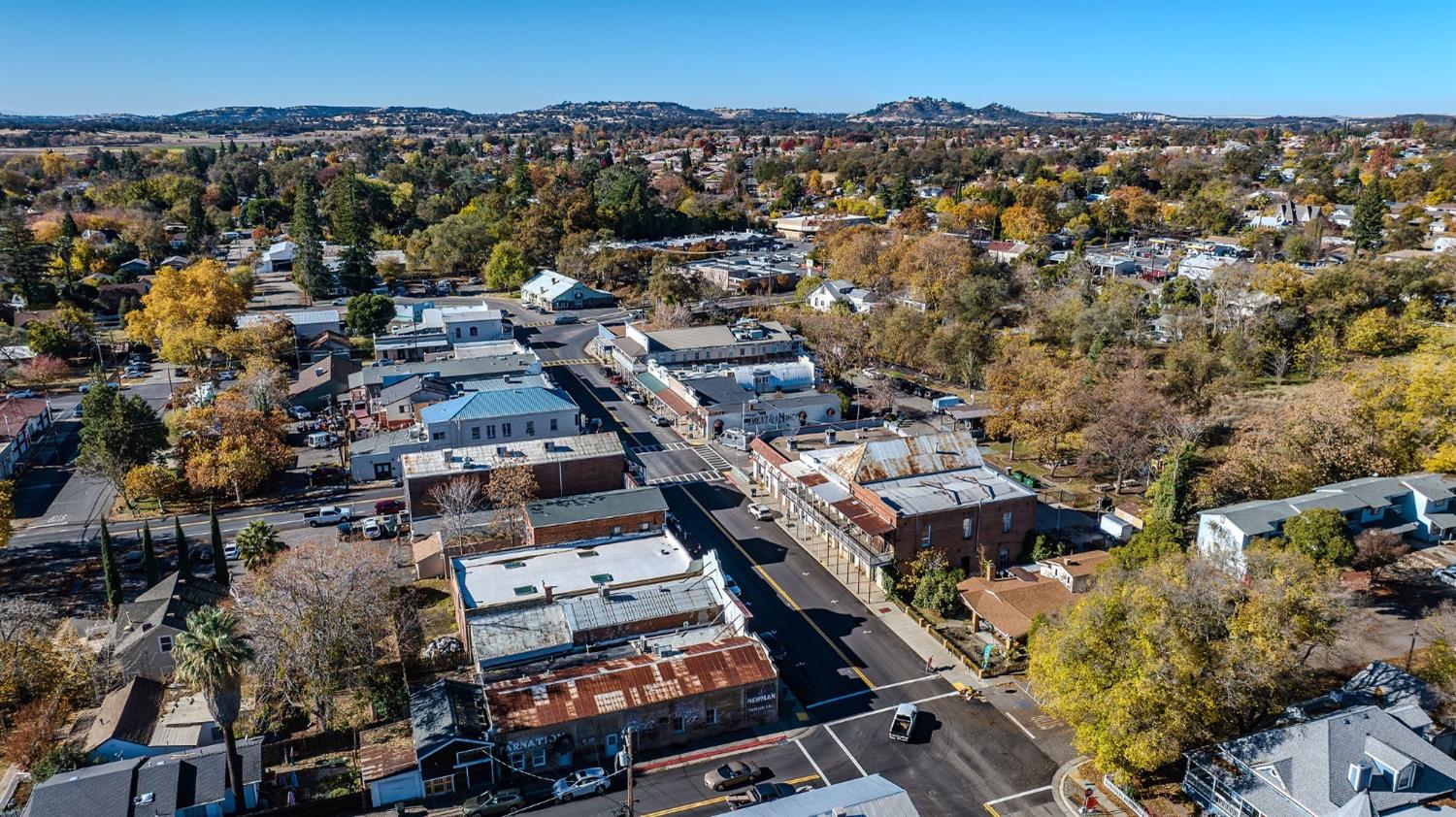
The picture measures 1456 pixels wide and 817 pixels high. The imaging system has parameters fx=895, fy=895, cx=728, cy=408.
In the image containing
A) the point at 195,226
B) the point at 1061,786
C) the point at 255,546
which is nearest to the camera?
the point at 1061,786

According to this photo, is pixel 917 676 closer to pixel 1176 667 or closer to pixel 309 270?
pixel 1176 667

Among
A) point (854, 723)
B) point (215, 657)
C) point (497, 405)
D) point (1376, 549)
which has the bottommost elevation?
point (854, 723)

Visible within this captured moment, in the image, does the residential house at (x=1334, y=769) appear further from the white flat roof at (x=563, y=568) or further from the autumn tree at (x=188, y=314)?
the autumn tree at (x=188, y=314)

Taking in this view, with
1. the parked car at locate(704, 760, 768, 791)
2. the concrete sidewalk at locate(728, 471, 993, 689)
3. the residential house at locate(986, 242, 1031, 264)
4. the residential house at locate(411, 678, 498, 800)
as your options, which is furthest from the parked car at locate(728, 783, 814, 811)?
the residential house at locate(986, 242, 1031, 264)

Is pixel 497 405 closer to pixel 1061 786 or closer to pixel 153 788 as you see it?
pixel 153 788

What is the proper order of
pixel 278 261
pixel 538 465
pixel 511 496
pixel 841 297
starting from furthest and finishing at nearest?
pixel 278 261 → pixel 841 297 → pixel 538 465 → pixel 511 496

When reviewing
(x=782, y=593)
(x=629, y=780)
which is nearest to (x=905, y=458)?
(x=782, y=593)
